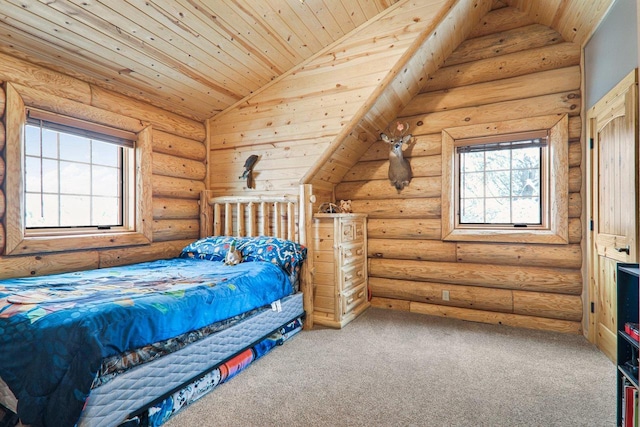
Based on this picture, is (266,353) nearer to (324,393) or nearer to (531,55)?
(324,393)

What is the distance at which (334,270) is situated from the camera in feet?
10.5

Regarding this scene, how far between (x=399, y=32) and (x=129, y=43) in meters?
2.16

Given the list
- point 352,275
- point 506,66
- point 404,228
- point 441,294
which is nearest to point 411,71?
point 506,66

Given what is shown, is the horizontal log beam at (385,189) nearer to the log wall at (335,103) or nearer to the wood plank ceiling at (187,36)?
the log wall at (335,103)

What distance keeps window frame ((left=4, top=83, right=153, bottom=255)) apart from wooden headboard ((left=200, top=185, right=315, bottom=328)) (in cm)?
70

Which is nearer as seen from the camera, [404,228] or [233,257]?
[233,257]

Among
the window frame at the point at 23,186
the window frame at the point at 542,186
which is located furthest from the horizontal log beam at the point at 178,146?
the window frame at the point at 542,186

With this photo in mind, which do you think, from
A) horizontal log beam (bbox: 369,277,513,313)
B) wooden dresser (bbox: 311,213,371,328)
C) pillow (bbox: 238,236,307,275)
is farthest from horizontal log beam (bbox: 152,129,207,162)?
horizontal log beam (bbox: 369,277,513,313)

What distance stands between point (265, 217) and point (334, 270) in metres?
0.97

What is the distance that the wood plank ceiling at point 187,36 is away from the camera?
215cm

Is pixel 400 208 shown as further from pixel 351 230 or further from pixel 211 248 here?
pixel 211 248

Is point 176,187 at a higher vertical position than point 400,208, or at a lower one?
higher

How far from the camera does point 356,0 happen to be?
2.64 m

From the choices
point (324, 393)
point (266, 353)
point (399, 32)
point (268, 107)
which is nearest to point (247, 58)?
point (268, 107)
